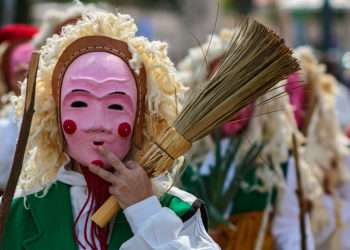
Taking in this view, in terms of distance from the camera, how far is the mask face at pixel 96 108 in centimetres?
343

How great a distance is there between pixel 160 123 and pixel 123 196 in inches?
14.9

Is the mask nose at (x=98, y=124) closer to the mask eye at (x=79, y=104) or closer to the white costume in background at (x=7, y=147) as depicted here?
the mask eye at (x=79, y=104)

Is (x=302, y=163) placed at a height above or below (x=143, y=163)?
above

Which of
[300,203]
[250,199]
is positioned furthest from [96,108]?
[250,199]

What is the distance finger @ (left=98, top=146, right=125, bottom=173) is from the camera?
334cm

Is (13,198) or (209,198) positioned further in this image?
(209,198)

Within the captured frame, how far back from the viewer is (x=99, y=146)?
11.2 feet

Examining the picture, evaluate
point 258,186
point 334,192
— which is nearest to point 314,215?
point 334,192

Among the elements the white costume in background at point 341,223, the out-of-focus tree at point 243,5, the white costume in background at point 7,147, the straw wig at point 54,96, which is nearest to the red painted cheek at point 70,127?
the straw wig at point 54,96

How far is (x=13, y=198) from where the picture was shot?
3531mm

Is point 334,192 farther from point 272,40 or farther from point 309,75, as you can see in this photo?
point 272,40

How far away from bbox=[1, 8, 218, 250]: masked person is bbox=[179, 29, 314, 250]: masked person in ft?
4.96

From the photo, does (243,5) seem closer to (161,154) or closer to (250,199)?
(250,199)

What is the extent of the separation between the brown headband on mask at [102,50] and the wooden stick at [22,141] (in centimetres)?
21
